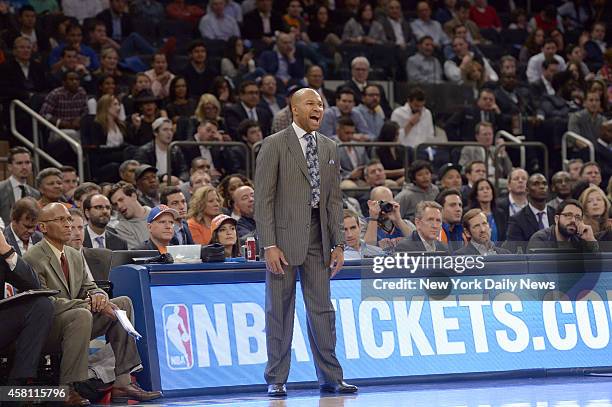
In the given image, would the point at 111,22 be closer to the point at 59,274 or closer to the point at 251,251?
the point at 251,251

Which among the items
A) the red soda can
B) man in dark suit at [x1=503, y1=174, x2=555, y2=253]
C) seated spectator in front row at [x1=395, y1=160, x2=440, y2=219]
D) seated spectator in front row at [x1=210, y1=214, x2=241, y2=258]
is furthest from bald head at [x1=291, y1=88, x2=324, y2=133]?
seated spectator in front row at [x1=395, y1=160, x2=440, y2=219]

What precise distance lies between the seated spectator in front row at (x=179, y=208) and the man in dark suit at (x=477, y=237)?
2461 mm

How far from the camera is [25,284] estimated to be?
8.14 meters

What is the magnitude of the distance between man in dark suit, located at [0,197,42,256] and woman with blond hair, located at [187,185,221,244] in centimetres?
170

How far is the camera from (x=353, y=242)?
10672 millimetres

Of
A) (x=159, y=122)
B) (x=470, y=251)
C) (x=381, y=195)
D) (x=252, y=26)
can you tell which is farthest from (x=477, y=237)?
(x=252, y=26)

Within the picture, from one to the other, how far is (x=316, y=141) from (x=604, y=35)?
552 inches

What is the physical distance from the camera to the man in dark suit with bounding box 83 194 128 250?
36.8 feet

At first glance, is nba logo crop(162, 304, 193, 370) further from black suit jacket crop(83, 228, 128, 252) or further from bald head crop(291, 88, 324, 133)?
black suit jacket crop(83, 228, 128, 252)

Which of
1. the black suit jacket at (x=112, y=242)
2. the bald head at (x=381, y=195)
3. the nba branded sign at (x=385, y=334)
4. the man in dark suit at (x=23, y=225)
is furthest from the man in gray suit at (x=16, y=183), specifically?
the nba branded sign at (x=385, y=334)

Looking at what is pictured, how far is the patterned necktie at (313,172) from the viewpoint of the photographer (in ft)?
27.3

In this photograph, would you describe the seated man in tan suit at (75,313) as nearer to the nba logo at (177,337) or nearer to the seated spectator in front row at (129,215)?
the nba logo at (177,337)

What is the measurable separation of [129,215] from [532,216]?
4289 millimetres

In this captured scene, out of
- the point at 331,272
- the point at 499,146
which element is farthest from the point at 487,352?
the point at 499,146
